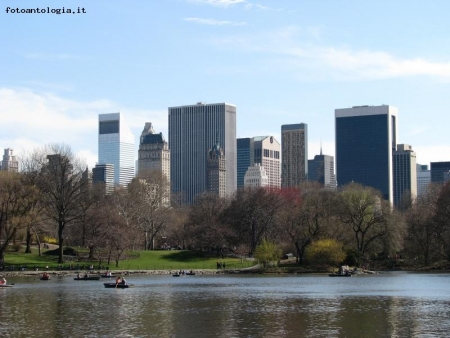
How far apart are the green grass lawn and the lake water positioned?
21777 millimetres

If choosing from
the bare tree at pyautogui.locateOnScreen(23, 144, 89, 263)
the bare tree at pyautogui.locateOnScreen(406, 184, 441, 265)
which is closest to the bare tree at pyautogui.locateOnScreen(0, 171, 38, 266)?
the bare tree at pyautogui.locateOnScreen(23, 144, 89, 263)

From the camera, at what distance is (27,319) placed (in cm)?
5141

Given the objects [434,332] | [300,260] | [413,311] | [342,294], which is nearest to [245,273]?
[300,260]

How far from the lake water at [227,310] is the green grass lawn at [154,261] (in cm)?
2178

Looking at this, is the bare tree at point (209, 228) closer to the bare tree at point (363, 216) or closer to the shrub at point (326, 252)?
the shrub at point (326, 252)

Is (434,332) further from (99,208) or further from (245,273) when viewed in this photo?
(99,208)

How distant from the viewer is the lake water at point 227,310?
45656 mm

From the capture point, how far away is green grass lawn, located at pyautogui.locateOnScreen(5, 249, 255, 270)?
4213 inches

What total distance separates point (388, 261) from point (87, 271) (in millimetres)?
46785

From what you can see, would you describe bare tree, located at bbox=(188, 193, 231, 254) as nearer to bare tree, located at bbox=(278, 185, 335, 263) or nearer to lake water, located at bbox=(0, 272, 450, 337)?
bare tree, located at bbox=(278, 185, 335, 263)

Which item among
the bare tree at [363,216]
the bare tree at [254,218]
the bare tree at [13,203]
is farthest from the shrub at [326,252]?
the bare tree at [13,203]

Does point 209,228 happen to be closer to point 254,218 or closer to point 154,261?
point 254,218

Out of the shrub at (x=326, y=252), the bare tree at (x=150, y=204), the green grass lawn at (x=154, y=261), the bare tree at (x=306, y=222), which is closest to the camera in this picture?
the green grass lawn at (x=154, y=261)

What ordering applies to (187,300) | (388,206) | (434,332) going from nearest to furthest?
1. (434,332)
2. (187,300)
3. (388,206)
